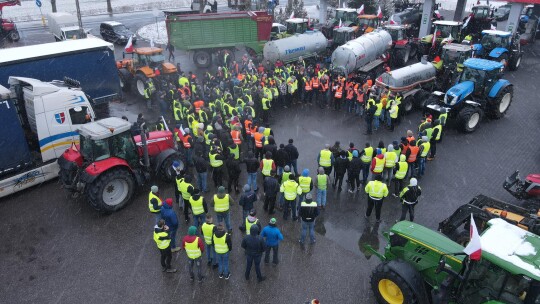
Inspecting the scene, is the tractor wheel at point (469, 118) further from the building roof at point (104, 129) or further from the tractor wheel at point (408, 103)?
the building roof at point (104, 129)

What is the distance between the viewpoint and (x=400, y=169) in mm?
10398

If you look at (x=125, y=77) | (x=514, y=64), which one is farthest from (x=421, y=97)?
(x=125, y=77)

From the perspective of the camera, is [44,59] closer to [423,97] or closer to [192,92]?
[192,92]

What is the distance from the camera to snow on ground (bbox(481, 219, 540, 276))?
19.0 feet

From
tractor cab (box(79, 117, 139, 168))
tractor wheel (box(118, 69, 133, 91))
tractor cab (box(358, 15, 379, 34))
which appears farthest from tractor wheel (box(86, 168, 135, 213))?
tractor cab (box(358, 15, 379, 34))

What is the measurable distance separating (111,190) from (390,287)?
743 centimetres

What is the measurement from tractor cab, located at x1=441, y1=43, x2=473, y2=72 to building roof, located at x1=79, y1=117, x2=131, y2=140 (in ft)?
47.1

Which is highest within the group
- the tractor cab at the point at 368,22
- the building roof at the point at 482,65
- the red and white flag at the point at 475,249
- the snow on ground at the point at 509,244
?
the tractor cab at the point at 368,22

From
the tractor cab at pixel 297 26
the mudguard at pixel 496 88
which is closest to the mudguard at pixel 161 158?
the mudguard at pixel 496 88

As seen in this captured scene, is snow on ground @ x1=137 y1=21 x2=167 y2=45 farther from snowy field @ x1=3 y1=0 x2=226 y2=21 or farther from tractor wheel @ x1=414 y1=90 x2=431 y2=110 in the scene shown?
tractor wheel @ x1=414 y1=90 x2=431 y2=110

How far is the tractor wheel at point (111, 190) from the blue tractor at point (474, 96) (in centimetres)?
1087

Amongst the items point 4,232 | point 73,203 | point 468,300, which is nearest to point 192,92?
point 73,203

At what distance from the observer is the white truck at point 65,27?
83.1 ft

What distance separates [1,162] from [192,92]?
7.74 meters
